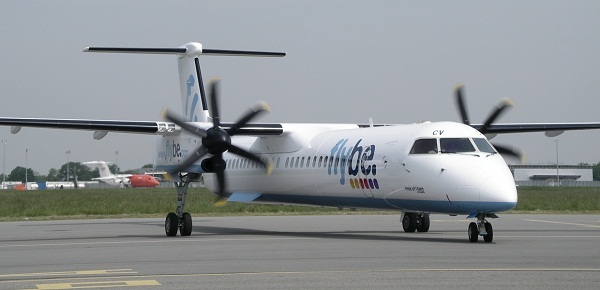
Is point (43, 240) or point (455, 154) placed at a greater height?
point (455, 154)

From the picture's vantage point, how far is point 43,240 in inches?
864

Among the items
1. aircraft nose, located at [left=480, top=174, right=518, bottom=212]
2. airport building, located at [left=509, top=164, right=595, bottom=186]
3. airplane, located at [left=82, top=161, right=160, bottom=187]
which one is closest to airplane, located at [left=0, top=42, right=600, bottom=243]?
aircraft nose, located at [left=480, top=174, right=518, bottom=212]

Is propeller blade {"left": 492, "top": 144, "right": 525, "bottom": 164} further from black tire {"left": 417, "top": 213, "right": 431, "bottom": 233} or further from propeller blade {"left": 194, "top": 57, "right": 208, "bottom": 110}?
propeller blade {"left": 194, "top": 57, "right": 208, "bottom": 110}

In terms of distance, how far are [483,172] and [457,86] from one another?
6487 millimetres

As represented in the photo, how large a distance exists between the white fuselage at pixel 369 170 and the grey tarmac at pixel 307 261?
0.94 metres

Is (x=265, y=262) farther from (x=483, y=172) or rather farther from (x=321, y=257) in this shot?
(x=483, y=172)

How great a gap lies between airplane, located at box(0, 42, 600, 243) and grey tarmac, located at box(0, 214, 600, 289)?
98cm

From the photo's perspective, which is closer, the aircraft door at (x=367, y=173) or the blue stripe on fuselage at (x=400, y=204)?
the blue stripe on fuselage at (x=400, y=204)

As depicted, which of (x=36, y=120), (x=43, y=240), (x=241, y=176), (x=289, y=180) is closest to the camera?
(x=43, y=240)

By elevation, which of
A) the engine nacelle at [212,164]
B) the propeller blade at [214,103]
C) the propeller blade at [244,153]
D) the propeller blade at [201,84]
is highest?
the propeller blade at [201,84]

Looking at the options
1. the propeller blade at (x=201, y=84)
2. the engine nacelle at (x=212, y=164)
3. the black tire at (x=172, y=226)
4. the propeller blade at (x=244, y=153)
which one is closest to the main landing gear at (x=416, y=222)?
the propeller blade at (x=244, y=153)

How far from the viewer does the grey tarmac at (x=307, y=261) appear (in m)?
11.6

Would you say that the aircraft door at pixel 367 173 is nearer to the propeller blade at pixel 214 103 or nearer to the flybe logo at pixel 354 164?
the flybe logo at pixel 354 164

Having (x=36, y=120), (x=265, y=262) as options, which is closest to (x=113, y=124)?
(x=36, y=120)
